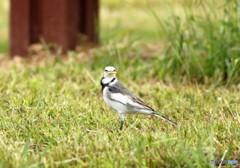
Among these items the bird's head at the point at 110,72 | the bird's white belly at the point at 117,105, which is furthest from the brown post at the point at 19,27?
the bird's white belly at the point at 117,105

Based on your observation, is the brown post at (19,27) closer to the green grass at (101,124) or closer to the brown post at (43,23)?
the brown post at (43,23)

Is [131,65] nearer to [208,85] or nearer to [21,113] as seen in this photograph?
[208,85]

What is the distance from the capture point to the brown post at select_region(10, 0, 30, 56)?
885 cm

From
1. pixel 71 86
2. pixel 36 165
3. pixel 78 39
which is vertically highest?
pixel 78 39

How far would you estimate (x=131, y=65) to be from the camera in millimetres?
8000

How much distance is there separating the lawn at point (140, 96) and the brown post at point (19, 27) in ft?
0.71

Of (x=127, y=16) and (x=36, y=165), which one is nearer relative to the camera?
(x=36, y=165)

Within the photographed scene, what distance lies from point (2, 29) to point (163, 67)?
18.9ft

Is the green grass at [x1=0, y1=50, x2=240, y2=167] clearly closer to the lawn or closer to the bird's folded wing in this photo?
the lawn

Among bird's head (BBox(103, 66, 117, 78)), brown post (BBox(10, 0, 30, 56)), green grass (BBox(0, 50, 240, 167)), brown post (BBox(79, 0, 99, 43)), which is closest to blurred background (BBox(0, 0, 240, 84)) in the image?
green grass (BBox(0, 50, 240, 167))

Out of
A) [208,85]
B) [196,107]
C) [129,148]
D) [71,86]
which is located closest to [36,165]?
[129,148]

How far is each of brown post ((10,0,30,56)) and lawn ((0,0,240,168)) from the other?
0.71 ft

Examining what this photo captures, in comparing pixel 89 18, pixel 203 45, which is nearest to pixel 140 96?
pixel 203 45

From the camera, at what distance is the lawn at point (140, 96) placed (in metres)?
4.16
